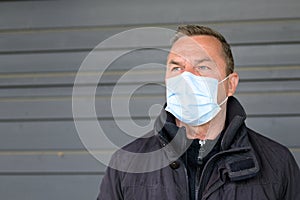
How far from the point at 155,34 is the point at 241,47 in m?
0.55

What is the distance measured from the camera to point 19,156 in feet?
13.0

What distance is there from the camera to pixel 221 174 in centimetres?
232

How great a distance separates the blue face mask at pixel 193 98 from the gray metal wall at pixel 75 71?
1.24 meters

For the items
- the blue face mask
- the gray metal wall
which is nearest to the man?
the blue face mask

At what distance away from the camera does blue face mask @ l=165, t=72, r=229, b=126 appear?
2.47m

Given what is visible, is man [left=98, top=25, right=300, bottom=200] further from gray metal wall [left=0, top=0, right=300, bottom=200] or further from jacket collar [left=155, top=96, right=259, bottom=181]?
gray metal wall [left=0, top=0, right=300, bottom=200]

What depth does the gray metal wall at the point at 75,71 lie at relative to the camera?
371cm

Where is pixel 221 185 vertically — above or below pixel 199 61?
below

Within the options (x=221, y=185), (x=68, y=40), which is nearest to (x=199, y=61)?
(x=221, y=185)

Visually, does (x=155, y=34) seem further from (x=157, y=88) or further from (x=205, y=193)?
(x=205, y=193)

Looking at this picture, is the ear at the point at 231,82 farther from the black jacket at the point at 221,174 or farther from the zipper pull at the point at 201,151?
the zipper pull at the point at 201,151

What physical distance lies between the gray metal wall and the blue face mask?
48.8 inches

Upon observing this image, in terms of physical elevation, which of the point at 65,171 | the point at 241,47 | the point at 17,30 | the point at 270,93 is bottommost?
the point at 65,171

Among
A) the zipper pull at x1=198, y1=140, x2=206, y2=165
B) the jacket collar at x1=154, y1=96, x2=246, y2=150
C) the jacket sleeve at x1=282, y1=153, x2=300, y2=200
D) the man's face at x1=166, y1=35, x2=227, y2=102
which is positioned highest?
the man's face at x1=166, y1=35, x2=227, y2=102
